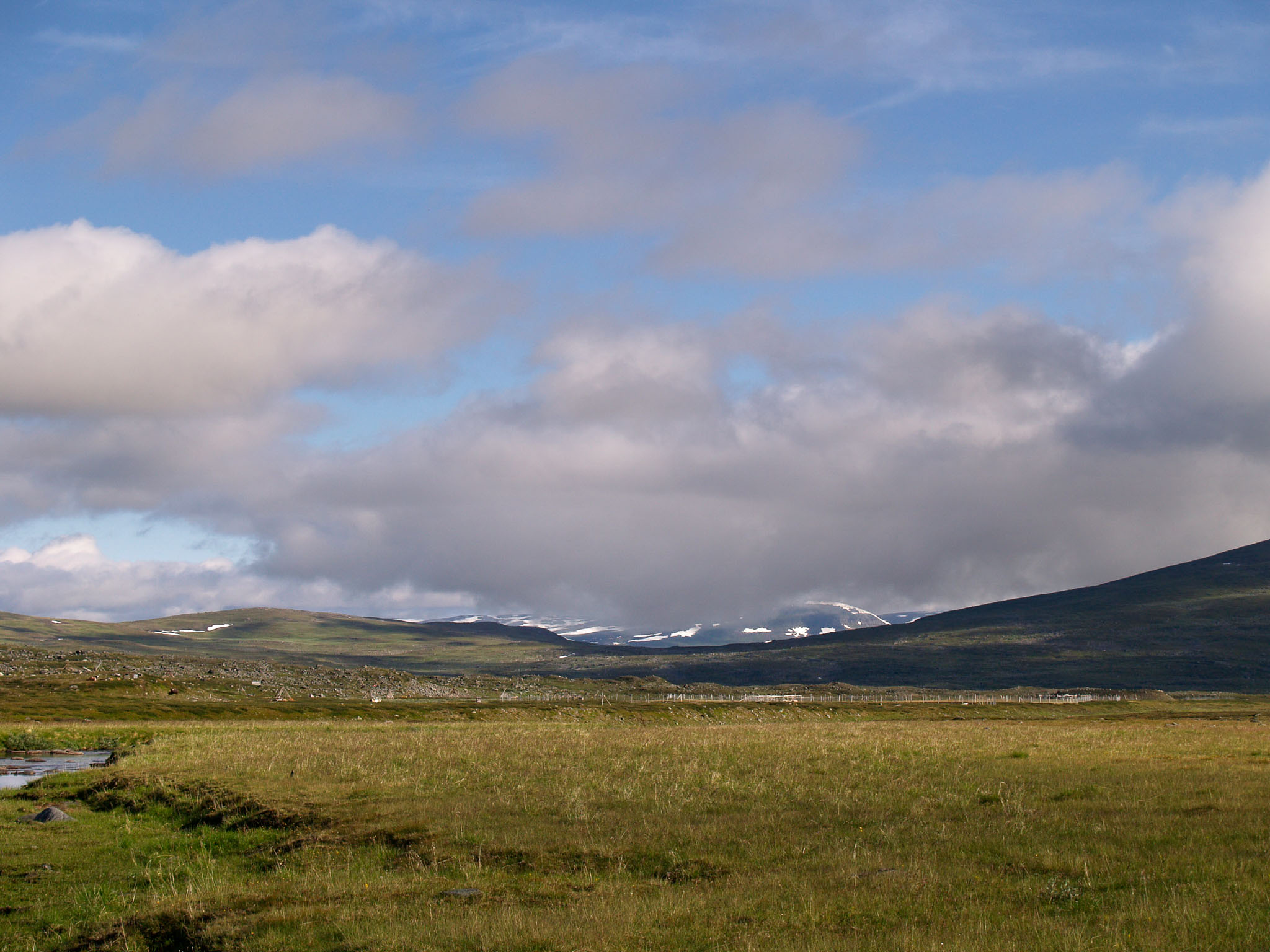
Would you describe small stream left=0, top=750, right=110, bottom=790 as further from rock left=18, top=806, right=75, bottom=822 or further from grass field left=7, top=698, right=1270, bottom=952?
rock left=18, top=806, right=75, bottom=822

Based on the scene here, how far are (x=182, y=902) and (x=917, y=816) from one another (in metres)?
14.7

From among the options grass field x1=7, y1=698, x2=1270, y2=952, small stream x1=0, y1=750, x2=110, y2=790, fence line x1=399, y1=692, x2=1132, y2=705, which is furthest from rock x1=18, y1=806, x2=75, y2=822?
fence line x1=399, y1=692, x2=1132, y2=705

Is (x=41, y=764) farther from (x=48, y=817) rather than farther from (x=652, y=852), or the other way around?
(x=652, y=852)

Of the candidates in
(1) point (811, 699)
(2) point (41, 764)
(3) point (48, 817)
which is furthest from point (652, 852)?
(1) point (811, 699)

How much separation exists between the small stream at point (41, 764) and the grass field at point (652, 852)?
4577mm

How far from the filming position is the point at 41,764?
47156mm

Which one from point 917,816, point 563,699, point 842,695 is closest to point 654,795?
point 917,816

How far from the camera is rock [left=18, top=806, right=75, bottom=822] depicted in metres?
26.8

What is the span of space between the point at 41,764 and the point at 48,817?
2377cm

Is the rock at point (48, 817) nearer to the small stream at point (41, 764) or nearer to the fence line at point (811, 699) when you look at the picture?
the small stream at point (41, 764)

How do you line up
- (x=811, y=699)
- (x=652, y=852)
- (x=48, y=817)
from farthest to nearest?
(x=811, y=699), (x=48, y=817), (x=652, y=852)

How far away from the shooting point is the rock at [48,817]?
88.1 ft

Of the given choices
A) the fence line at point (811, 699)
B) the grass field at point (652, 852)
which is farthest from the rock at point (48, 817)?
the fence line at point (811, 699)

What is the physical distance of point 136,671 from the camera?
14250 centimetres
